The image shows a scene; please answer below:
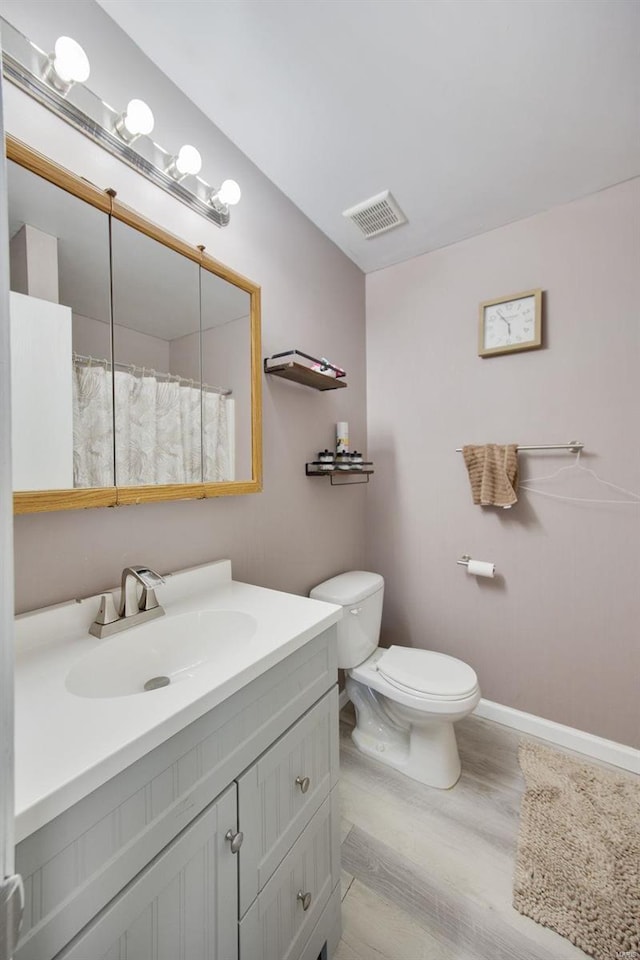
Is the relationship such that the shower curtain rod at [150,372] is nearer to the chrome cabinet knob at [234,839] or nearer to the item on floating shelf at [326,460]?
the item on floating shelf at [326,460]

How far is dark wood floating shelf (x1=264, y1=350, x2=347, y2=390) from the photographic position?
144 cm

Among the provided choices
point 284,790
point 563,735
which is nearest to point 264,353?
point 284,790

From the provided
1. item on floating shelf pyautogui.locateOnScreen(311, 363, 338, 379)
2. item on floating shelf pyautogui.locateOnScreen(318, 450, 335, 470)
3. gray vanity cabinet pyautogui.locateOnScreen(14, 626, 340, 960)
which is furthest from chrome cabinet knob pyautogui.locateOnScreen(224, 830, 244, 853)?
item on floating shelf pyautogui.locateOnScreen(311, 363, 338, 379)

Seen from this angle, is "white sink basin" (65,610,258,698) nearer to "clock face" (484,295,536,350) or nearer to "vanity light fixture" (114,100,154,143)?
"vanity light fixture" (114,100,154,143)

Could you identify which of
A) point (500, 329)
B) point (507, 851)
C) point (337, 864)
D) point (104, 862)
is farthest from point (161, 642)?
point (500, 329)

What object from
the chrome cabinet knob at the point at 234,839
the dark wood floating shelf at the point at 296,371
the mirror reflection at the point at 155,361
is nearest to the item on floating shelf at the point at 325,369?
the dark wood floating shelf at the point at 296,371

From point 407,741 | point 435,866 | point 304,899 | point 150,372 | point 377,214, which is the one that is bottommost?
point 435,866

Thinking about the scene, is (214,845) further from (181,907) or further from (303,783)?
(303,783)

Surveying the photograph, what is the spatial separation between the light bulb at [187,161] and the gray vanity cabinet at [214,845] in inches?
55.1

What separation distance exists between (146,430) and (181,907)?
99cm

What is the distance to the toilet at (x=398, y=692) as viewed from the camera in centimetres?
144

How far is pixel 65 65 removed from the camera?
0.85 meters

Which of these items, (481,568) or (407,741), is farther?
(481,568)

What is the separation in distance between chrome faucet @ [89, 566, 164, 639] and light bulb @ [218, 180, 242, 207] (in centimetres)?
120
